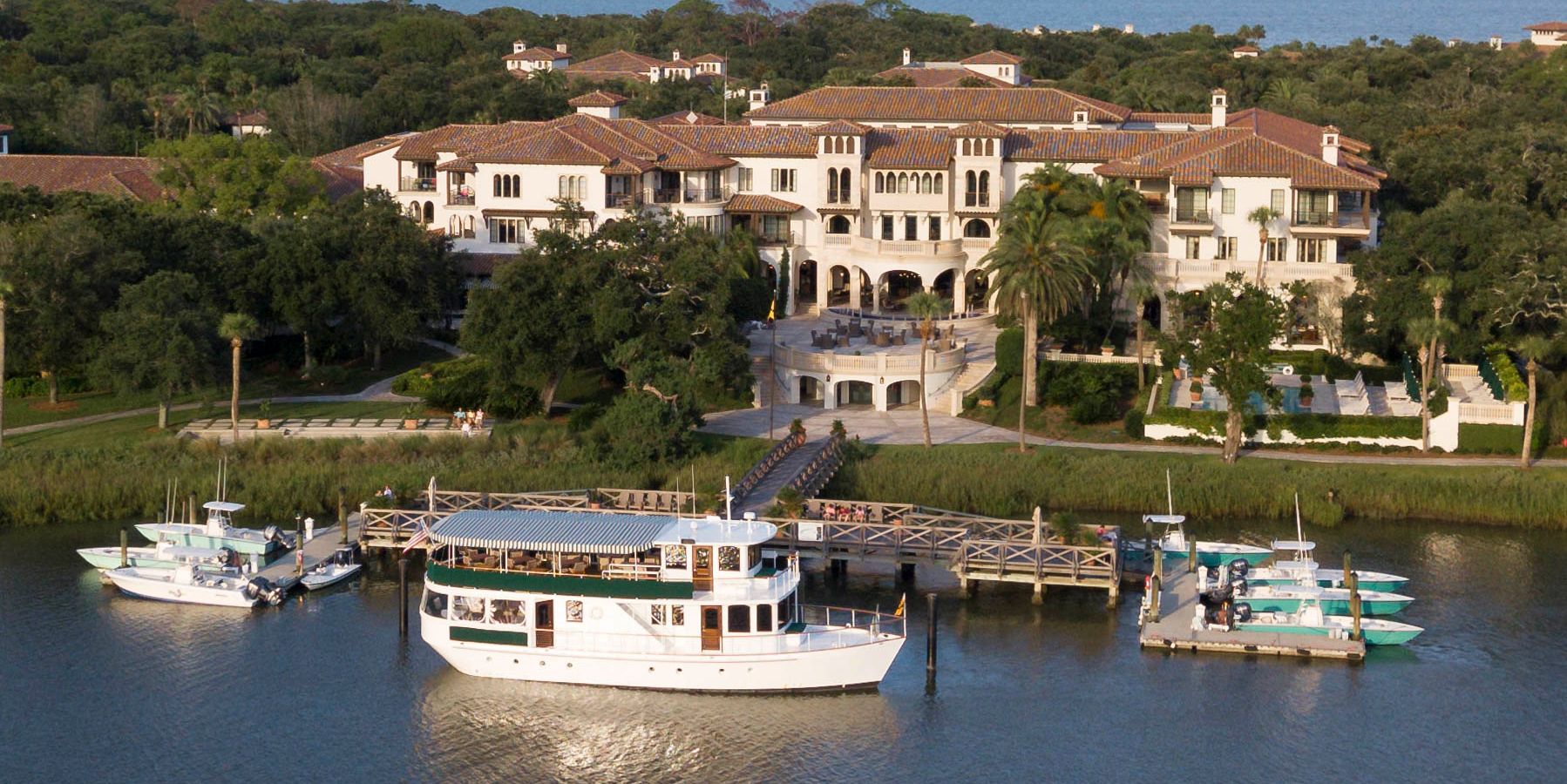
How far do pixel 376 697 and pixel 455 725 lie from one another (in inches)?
111

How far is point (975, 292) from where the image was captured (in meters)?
94.4

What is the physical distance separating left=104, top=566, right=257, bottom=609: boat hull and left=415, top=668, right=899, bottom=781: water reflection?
372 inches

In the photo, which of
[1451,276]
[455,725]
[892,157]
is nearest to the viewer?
[455,725]

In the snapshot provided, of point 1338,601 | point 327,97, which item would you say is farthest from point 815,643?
point 327,97

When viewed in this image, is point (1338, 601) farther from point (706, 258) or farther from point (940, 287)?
point (940, 287)

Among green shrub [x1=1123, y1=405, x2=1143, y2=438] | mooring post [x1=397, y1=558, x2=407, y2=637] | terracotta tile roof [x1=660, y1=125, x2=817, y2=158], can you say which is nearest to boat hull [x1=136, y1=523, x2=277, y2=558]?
mooring post [x1=397, y1=558, x2=407, y2=637]

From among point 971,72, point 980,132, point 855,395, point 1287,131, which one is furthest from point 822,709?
point 971,72

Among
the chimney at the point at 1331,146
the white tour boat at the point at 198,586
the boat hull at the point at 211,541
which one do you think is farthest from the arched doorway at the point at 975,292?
the white tour boat at the point at 198,586

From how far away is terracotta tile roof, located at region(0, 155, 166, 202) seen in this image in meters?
106

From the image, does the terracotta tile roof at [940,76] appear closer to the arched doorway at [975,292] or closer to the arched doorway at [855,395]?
the arched doorway at [975,292]

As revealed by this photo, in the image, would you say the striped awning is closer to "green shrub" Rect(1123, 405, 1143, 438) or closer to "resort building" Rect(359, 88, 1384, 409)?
"green shrub" Rect(1123, 405, 1143, 438)

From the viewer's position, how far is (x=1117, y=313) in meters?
88.4

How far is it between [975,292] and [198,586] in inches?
1815

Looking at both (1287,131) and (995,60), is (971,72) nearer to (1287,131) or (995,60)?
(995,60)
